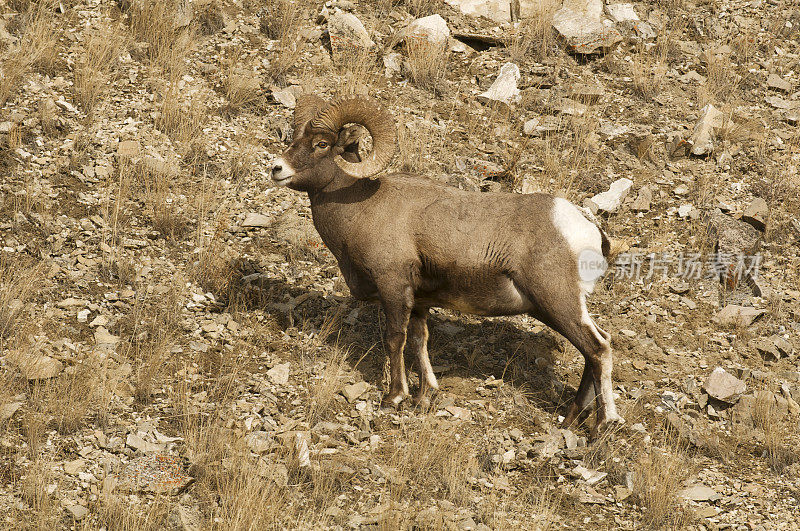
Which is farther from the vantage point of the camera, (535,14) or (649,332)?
(535,14)

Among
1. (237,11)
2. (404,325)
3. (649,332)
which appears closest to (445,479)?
(404,325)

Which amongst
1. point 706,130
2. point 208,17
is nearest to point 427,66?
point 208,17

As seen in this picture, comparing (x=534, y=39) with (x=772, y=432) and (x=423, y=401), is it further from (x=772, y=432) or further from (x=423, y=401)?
(x=772, y=432)

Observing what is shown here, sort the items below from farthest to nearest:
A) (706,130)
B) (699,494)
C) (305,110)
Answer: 1. (706,130)
2. (305,110)
3. (699,494)

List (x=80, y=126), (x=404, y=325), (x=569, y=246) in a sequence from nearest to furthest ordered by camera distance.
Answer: (x=569, y=246) < (x=404, y=325) < (x=80, y=126)

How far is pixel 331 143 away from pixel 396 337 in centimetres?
179

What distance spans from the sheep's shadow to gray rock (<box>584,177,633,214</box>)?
2074 mm

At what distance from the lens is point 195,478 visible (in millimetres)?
6477

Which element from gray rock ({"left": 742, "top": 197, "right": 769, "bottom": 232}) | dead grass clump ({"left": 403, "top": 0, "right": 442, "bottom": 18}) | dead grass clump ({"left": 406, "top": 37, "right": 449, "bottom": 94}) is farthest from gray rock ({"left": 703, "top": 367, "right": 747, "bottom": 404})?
dead grass clump ({"left": 403, "top": 0, "right": 442, "bottom": 18})

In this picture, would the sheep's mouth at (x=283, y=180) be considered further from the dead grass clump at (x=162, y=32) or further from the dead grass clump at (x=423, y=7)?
the dead grass clump at (x=423, y=7)

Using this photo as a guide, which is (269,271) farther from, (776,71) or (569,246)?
(776,71)

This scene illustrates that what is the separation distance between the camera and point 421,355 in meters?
7.81

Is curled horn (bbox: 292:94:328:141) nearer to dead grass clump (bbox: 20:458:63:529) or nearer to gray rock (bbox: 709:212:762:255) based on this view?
dead grass clump (bbox: 20:458:63:529)

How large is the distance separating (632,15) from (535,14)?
1470 mm
